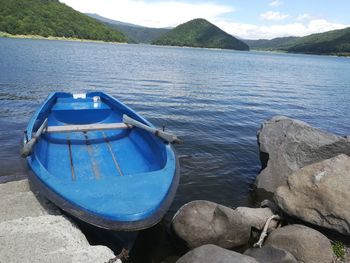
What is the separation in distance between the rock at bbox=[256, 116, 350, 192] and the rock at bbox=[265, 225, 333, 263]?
2.40 m

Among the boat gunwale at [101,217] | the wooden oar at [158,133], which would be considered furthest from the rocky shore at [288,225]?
the wooden oar at [158,133]

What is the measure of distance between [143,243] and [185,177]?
382 centimetres

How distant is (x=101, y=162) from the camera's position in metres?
8.81

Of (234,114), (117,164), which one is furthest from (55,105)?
(234,114)

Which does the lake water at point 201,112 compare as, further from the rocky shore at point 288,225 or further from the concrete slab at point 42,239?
the concrete slab at point 42,239

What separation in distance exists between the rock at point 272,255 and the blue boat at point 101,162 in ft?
5.89

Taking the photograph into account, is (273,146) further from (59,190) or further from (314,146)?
(59,190)

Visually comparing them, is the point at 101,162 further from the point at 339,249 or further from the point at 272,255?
the point at 339,249

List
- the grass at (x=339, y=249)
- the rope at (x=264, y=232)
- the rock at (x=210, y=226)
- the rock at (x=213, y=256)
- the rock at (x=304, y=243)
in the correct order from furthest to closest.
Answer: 1. the rope at (x=264, y=232)
2. the rock at (x=210, y=226)
3. the grass at (x=339, y=249)
4. the rock at (x=304, y=243)
5. the rock at (x=213, y=256)

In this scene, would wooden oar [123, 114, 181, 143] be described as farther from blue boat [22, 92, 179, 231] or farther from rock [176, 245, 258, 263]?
rock [176, 245, 258, 263]

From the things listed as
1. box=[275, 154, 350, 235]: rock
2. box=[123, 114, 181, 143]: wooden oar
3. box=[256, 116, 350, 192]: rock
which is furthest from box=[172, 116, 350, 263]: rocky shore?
box=[123, 114, 181, 143]: wooden oar

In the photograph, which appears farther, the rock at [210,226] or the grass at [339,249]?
the rock at [210,226]

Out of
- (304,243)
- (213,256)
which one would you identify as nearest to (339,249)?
(304,243)

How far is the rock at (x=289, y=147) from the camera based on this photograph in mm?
8664
